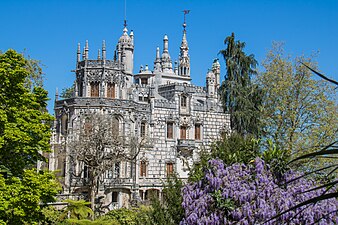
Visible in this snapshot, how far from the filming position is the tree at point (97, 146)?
3888cm

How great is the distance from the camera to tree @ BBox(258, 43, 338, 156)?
32.8 metres

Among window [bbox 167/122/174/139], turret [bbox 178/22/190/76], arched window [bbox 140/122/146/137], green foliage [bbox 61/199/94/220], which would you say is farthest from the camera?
turret [bbox 178/22/190/76]

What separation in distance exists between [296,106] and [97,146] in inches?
594

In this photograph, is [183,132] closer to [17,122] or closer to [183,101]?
[183,101]

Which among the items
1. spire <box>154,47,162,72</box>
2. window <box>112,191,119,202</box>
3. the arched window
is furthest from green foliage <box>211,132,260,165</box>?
spire <box>154,47,162,72</box>

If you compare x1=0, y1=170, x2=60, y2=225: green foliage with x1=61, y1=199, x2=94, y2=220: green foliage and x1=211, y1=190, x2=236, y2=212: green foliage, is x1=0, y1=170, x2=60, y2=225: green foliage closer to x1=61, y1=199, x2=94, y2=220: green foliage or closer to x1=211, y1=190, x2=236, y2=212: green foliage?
x1=211, y1=190, x2=236, y2=212: green foliage

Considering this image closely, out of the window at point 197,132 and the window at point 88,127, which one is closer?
the window at point 88,127

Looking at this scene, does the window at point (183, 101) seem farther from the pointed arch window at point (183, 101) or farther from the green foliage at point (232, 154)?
the green foliage at point (232, 154)

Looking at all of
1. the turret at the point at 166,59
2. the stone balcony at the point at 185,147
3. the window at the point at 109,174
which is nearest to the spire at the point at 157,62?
the turret at the point at 166,59

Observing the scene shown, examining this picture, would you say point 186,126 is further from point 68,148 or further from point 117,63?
point 68,148

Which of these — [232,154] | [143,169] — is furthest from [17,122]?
[143,169]

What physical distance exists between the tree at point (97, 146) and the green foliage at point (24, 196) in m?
17.5

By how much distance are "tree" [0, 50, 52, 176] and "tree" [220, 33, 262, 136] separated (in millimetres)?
27110

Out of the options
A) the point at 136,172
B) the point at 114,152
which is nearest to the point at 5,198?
the point at 114,152
